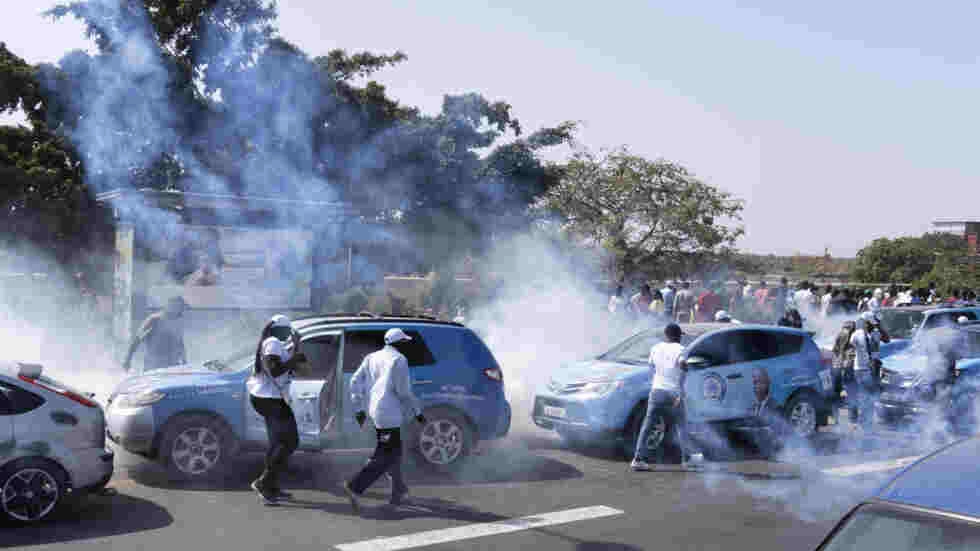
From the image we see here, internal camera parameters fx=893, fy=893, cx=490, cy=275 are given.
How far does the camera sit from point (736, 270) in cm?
3108

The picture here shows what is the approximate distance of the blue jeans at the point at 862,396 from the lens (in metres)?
13.3

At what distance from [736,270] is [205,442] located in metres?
25.5

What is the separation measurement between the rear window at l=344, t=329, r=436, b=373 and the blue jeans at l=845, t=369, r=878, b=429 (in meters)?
7.43

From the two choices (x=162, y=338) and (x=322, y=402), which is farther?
(x=162, y=338)

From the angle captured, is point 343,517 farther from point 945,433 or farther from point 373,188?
point 373,188

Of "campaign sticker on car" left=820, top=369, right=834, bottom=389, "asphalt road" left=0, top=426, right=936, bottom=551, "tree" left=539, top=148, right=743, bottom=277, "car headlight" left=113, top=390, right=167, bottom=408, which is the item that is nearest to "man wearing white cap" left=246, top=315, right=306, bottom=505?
"asphalt road" left=0, top=426, right=936, bottom=551

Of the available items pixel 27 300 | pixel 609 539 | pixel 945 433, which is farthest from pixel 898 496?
pixel 27 300

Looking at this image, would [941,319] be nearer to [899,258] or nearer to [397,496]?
[397,496]

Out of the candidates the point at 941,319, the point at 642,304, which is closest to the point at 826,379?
the point at 941,319

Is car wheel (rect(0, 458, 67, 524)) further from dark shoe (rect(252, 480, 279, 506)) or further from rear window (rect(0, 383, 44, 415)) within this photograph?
dark shoe (rect(252, 480, 279, 506))

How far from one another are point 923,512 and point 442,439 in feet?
21.8

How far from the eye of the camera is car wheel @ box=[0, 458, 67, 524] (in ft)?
21.3

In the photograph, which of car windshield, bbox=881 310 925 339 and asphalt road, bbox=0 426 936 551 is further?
car windshield, bbox=881 310 925 339

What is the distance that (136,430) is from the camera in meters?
8.06
